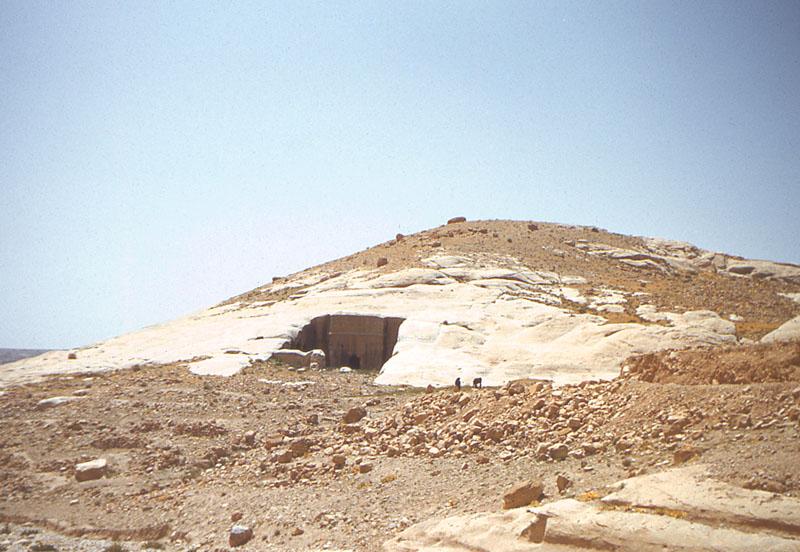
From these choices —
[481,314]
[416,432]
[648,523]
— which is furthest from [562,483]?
[481,314]

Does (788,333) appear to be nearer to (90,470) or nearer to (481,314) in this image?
(90,470)

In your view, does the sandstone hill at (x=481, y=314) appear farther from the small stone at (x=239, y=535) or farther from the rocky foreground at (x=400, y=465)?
the small stone at (x=239, y=535)

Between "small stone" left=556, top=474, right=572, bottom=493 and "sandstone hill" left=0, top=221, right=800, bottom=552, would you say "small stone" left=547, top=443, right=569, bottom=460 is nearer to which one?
"sandstone hill" left=0, top=221, right=800, bottom=552

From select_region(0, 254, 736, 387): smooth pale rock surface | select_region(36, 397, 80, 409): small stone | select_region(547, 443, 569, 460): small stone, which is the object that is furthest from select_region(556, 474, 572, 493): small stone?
select_region(36, 397, 80, 409): small stone

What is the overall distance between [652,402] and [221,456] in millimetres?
8030

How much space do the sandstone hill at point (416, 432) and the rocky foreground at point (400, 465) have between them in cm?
4

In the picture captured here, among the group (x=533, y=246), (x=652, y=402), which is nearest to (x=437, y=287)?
(x=533, y=246)

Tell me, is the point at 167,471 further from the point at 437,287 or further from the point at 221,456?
the point at 437,287

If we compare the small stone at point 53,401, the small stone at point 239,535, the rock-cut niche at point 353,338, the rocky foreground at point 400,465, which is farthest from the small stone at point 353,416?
the rock-cut niche at point 353,338

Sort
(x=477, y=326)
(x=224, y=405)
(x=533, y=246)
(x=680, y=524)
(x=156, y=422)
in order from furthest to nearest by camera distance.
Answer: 1. (x=533, y=246)
2. (x=477, y=326)
3. (x=224, y=405)
4. (x=156, y=422)
5. (x=680, y=524)

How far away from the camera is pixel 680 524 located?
5.51 meters

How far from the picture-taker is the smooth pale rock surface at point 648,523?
523 cm

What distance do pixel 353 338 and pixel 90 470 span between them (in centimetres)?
1372

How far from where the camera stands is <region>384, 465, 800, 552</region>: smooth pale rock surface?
17.2 ft
